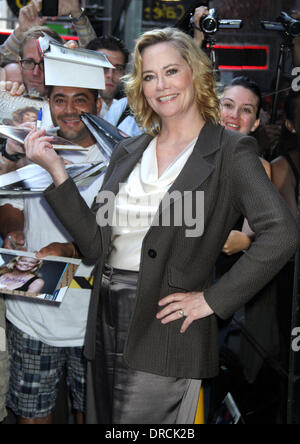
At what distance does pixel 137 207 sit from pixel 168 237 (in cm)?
16

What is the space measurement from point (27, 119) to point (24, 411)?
128 cm

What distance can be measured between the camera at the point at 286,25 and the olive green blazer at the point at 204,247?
0.69m

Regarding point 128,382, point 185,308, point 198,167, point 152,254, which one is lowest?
point 128,382

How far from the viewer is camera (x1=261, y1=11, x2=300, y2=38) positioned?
2098 mm

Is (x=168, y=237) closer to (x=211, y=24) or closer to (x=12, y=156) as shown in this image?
(x=12, y=156)

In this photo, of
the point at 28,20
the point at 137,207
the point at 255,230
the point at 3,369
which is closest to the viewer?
the point at 255,230

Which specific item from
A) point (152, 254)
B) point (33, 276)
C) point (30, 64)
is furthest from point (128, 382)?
point (30, 64)

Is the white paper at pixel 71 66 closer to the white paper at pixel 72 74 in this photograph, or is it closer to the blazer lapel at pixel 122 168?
the white paper at pixel 72 74

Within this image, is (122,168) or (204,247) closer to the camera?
(204,247)

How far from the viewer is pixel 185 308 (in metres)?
1.68

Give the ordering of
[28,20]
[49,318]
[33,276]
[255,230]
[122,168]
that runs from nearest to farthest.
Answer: [255,230] < [122,168] < [33,276] < [49,318] < [28,20]

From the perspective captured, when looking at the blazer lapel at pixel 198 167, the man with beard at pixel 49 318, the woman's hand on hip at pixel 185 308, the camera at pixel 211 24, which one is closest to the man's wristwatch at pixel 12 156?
the man with beard at pixel 49 318

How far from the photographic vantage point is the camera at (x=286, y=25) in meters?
2.10
